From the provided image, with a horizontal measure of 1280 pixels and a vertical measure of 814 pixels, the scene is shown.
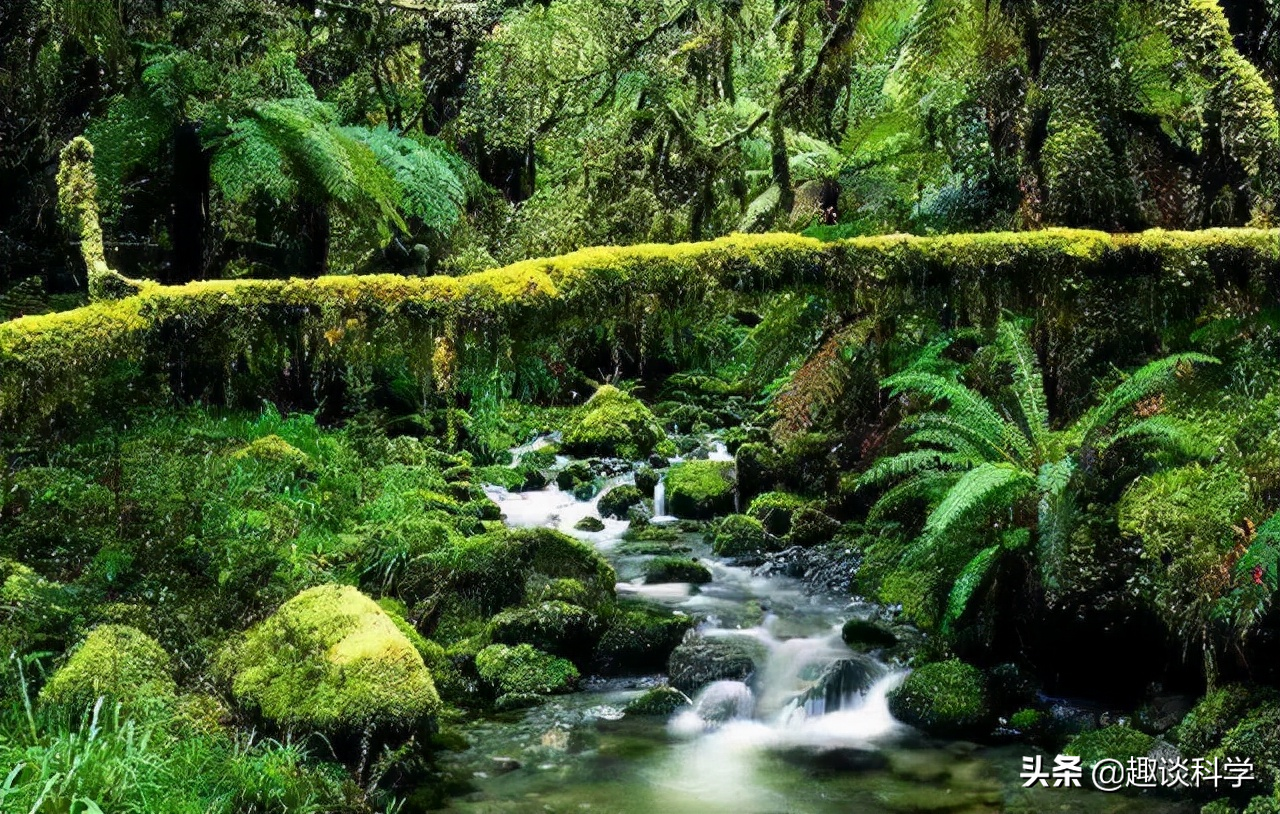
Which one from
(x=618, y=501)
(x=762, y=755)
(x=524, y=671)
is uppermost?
(x=618, y=501)

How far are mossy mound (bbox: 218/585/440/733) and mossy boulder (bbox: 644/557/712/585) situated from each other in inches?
123

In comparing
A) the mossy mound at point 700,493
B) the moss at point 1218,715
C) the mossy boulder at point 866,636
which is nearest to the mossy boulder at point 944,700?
the mossy boulder at point 866,636

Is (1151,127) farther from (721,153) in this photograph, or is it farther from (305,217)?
(305,217)

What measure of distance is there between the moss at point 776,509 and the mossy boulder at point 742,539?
0.44ft

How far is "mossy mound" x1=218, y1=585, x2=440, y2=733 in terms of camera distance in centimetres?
450

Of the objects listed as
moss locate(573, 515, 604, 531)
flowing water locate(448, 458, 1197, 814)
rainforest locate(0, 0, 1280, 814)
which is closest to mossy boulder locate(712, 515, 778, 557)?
rainforest locate(0, 0, 1280, 814)

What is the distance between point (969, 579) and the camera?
5.36 m

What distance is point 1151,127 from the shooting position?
6.25m

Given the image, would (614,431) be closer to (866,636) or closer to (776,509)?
(776,509)

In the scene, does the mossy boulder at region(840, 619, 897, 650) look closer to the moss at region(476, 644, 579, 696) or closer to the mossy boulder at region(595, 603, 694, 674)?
the mossy boulder at region(595, 603, 694, 674)

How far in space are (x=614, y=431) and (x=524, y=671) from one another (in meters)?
5.87

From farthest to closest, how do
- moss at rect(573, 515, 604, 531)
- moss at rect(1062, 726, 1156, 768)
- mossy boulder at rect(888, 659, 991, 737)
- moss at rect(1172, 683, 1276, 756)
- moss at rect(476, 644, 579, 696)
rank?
moss at rect(573, 515, 604, 531), moss at rect(476, 644, 579, 696), mossy boulder at rect(888, 659, 991, 737), moss at rect(1062, 726, 1156, 768), moss at rect(1172, 683, 1276, 756)

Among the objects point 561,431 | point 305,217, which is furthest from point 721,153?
point 561,431

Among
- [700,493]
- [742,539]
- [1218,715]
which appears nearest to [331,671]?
[1218,715]
